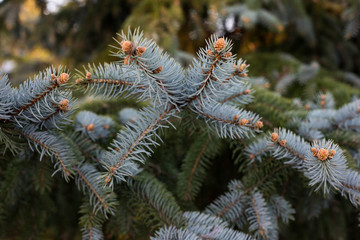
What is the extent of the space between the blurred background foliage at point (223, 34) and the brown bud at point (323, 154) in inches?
13.4

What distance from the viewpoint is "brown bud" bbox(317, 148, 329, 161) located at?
552 millimetres

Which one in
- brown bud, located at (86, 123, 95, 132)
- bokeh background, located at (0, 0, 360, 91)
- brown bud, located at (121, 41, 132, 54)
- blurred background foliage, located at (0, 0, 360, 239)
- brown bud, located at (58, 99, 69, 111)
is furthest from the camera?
bokeh background, located at (0, 0, 360, 91)

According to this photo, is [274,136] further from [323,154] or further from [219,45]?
[219,45]

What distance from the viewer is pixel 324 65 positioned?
7.03ft

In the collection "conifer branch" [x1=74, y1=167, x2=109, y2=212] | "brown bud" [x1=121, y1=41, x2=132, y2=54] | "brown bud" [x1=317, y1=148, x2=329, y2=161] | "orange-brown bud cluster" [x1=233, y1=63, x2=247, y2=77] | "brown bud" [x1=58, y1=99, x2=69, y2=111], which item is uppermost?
"orange-brown bud cluster" [x1=233, y1=63, x2=247, y2=77]

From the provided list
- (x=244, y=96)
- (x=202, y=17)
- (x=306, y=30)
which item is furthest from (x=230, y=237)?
(x=202, y=17)

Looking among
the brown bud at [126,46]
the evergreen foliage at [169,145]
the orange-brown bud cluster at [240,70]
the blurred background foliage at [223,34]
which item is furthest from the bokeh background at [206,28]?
the brown bud at [126,46]

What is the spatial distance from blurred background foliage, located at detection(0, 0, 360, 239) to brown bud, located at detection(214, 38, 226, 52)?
47 centimetres

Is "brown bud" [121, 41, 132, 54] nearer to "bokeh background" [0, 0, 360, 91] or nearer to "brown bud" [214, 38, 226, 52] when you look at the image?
"brown bud" [214, 38, 226, 52]

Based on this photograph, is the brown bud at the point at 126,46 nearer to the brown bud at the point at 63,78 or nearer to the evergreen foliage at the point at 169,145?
the evergreen foliage at the point at 169,145

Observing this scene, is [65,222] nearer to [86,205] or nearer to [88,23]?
[86,205]

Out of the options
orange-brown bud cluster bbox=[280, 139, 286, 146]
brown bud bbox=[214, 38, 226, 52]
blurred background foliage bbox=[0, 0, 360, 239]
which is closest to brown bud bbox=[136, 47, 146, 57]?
brown bud bbox=[214, 38, 226, 52]

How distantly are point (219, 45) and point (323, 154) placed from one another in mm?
285

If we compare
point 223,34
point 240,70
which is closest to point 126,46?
point 240,70
